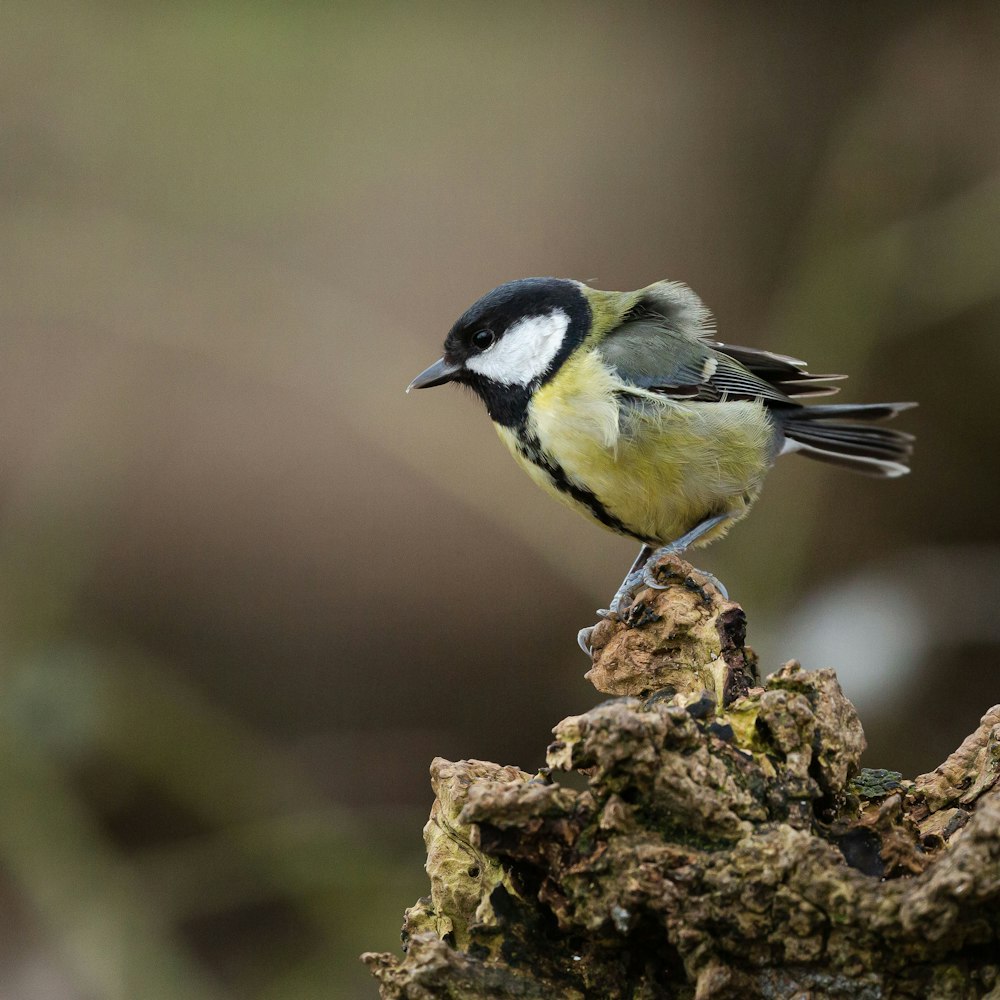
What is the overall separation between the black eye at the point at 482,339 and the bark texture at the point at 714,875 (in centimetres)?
135

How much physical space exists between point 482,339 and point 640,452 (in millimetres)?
480

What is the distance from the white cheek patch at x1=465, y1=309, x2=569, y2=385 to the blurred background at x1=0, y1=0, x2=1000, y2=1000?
1.29 m

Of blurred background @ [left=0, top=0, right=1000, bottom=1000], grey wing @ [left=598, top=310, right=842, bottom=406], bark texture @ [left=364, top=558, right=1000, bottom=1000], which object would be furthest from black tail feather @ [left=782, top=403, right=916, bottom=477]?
bark texture @ [left=364, top=558, right=1000, bottom=1000]

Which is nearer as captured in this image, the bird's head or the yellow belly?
the yellow belly

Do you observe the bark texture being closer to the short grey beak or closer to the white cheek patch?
the white cheek patch

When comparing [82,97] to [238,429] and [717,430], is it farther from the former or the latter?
[717,430]

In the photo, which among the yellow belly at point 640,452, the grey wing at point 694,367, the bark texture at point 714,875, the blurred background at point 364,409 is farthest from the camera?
the blurred background at point 364,409

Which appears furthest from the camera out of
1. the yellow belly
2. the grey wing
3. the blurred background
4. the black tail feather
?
the blurred background

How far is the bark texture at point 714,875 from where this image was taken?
1.25 metres

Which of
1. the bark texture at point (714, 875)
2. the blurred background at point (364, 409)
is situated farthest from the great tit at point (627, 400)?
the blurred background at point (364, 409)

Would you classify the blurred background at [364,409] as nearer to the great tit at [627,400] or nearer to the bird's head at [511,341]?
the great tit at [627,400]

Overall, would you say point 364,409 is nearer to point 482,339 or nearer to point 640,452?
point 482,339

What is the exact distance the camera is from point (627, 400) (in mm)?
Answer: 2564

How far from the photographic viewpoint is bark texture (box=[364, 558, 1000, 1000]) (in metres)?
1.25
